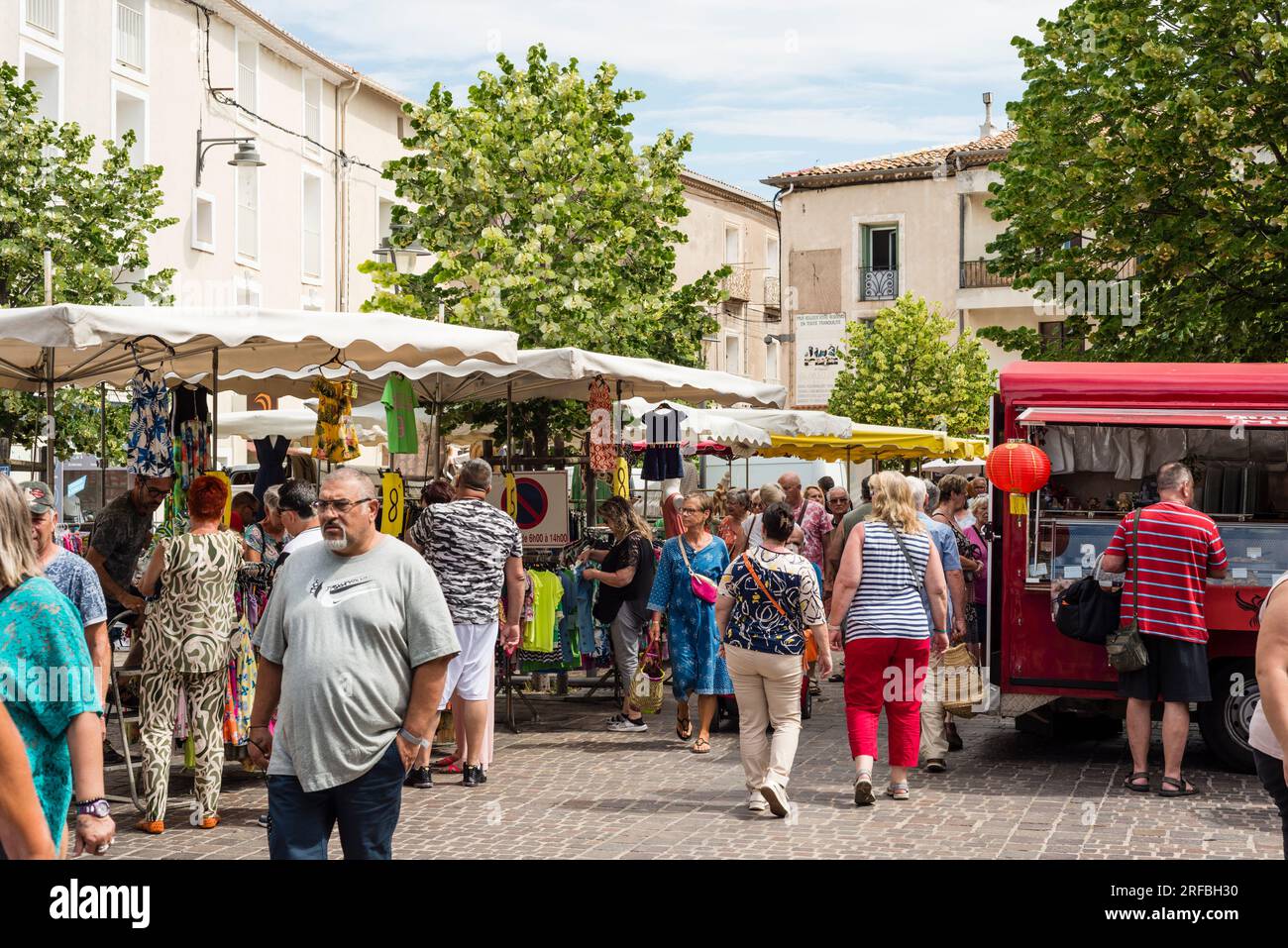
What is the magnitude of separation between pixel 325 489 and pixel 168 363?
760cm

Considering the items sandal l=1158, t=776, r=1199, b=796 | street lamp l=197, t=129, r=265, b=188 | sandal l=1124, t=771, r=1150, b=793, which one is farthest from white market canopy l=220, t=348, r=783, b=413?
street lamp l=197, t=129, r=265, b=188

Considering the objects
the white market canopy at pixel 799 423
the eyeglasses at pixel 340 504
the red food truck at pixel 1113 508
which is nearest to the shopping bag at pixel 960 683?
the red food truck at pixel 1113 508

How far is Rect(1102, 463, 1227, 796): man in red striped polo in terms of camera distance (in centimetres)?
930

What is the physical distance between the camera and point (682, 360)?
2392cm

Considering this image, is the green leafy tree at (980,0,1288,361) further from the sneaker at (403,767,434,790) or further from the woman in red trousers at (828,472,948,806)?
the sneaker at (403,767,434,790)

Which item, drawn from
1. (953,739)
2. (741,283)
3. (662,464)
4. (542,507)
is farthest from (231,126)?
(953,739)

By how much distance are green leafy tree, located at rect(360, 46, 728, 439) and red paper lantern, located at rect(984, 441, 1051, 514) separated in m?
12.7

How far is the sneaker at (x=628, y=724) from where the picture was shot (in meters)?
11.8

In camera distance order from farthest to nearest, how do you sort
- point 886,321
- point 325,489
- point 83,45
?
point 886,321 → point 83,45 → point 325,489

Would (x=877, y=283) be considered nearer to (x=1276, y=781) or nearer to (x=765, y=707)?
(x=765, y=707)

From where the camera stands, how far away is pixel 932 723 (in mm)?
10125

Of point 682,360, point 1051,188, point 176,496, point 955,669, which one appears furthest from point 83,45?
point 955,669

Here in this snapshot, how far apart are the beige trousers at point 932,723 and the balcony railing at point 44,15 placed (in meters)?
22.4

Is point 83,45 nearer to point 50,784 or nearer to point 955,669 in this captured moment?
point 955,669
